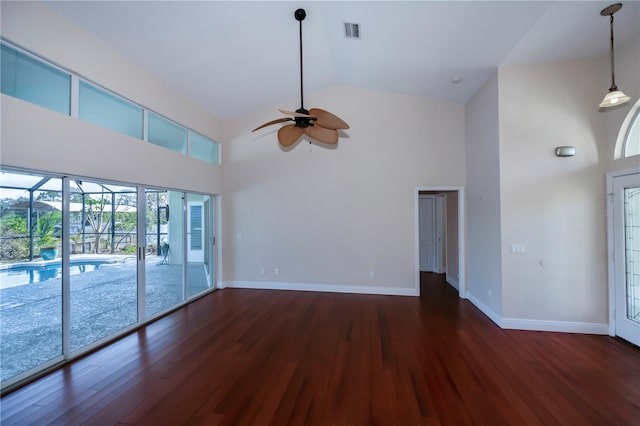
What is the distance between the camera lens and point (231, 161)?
5.89m

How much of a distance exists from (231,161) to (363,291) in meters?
4.16

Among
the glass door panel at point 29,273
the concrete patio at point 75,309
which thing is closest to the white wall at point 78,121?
the glass door panel at point 29,273

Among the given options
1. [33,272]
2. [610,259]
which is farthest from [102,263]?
[610,259]

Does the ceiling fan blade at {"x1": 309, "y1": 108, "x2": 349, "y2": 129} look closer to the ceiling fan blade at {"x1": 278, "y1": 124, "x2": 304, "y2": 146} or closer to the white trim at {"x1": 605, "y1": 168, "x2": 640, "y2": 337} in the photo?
the ceiling fan blade at {"x1": 278, "y1": 124, "x2": 304, "y2": 146}

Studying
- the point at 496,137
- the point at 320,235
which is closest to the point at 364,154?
the point at 320,235

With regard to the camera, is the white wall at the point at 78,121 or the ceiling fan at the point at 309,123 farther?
the ceiling fan at the point at 309,123

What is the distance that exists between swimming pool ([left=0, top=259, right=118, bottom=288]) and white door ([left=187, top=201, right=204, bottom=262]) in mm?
1877

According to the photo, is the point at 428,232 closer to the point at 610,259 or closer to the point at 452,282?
the point at 452,282

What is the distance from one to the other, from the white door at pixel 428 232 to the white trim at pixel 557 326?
373 centimetres

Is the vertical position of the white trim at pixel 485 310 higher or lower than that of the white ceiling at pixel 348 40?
lower

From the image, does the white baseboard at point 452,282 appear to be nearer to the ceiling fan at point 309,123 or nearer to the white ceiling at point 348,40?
the white ceiling at point 348,40

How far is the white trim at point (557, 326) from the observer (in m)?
3.49

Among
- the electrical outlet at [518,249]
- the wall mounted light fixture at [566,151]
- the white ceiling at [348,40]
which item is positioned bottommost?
the electrical outlet at [518,249]

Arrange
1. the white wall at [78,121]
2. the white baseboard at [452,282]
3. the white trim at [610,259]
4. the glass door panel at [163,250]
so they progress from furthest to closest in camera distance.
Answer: the white baseboard at [452,282], the glass door panel at [163,250], the white trim at [610,259], the white wall at [78,121]
